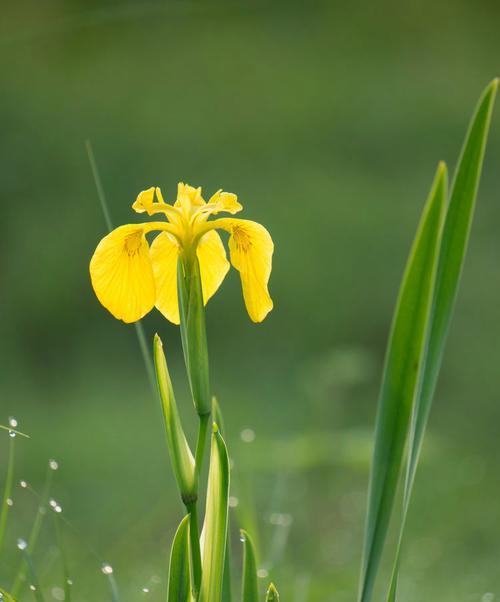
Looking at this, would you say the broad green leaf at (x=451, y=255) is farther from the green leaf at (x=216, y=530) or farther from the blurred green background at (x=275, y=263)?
the blurred green background at (x=275, y=263)

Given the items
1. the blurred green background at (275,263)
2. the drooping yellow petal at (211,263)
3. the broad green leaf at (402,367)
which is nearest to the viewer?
the broad green leaf at (402,367)

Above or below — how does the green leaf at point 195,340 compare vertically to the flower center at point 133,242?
below

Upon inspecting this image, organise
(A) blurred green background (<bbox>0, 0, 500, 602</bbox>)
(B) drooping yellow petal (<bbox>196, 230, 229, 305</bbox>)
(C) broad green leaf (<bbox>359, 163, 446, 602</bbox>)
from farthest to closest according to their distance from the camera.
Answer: (A) blurred green background (<bbox>0, 0, 500, 602</bbox>), (B) drooping yellow petal (<bbox>196, 230, 229, 305</bbox>), (C) broad green leaf (<bbox>359, 163, 446, 602</bbox>)

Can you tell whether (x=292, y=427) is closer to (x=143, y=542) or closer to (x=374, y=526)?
(x=143, y=542)

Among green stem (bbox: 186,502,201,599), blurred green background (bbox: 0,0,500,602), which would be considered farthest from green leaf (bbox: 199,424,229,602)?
blurred green background (bbox: 0,0,500,602)

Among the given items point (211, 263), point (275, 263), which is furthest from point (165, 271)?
point (275, 263)

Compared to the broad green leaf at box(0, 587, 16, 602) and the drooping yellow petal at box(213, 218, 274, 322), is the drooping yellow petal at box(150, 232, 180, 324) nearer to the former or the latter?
the drooping yellow petal at box(213, 218, 274, 322)

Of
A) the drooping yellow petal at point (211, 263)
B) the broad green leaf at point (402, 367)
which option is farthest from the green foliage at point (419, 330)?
the drooping yellow petal at point (211, 263)

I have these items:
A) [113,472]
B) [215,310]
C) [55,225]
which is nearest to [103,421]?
[113,472]
